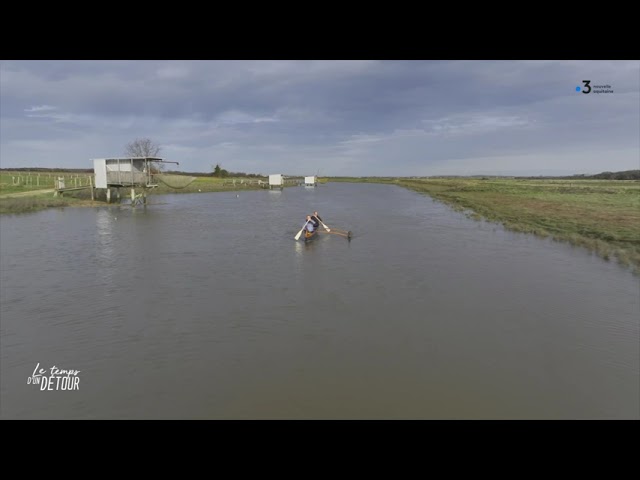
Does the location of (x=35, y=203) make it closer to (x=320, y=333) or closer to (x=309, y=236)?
(x=309, y=236)

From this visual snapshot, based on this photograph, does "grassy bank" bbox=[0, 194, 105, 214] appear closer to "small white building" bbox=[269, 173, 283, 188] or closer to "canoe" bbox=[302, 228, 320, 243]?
"canoe" bbox=[302, 228, 320, 243]

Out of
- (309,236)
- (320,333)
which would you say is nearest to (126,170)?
(309,236)

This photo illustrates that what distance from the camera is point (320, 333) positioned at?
9.77 meters

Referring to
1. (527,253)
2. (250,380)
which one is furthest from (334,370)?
(527,253)

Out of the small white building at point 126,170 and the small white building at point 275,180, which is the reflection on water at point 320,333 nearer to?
the small white building at point 126,170

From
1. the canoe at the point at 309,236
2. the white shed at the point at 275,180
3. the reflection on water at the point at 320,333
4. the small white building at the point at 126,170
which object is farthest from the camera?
the white shed at the point at 275,180

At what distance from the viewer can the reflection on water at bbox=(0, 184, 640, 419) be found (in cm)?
677

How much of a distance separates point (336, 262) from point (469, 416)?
11755mm

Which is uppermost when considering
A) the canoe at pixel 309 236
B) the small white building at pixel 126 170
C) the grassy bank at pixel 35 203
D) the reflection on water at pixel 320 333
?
the small white building at pixel 126 170

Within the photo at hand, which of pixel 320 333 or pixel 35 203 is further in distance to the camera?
pixel 35 203

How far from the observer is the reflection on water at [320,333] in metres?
6.77

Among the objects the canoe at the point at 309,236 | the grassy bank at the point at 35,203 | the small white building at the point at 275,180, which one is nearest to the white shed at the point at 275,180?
the small white building at the point at 275,180

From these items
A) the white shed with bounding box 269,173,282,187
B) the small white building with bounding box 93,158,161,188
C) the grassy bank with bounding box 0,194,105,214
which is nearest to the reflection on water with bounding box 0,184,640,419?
the grassy bank with bounding box 0,194,105,214
